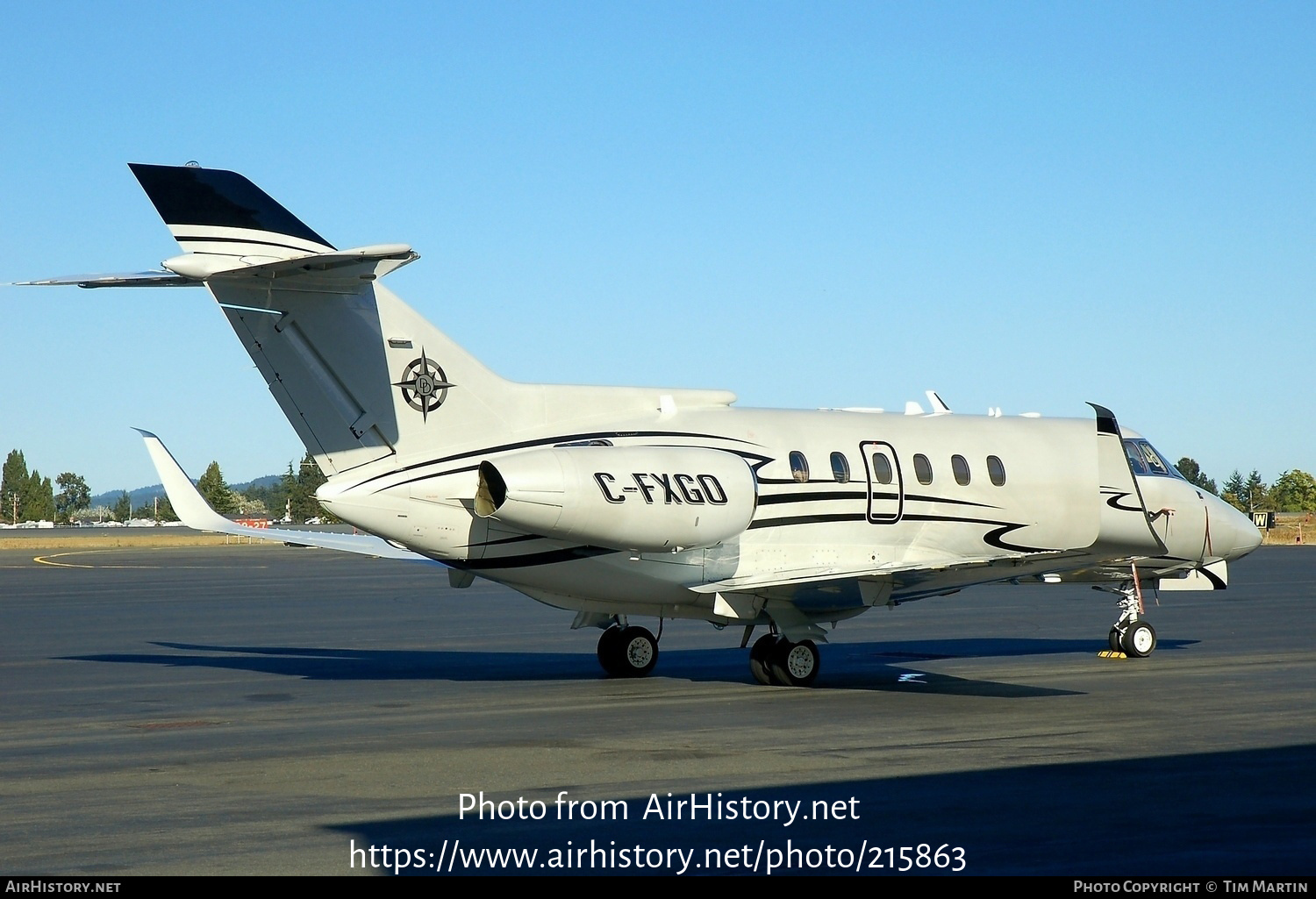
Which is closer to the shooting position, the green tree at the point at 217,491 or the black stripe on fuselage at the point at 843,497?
the black stripe on fuselage at the point at 843,497

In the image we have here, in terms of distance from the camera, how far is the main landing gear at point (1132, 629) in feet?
66.5

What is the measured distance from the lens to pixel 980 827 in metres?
8.77

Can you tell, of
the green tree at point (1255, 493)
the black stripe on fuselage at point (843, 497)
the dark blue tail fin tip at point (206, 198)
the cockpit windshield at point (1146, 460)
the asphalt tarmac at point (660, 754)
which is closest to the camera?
the asphalt tarmac at point (660, 754)

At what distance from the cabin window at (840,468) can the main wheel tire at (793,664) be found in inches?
87.1

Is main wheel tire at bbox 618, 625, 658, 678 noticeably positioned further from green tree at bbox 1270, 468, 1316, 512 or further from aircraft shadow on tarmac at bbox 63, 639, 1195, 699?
green tree at bbox 1270, 468, 1316, 512

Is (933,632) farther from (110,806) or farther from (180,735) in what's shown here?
(110,806)

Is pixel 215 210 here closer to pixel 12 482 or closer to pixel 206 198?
pixel 206 198

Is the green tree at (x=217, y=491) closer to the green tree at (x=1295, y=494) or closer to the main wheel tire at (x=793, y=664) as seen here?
the green tree at (x=1295, y=494)

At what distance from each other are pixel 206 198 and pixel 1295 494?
11643 centimetres

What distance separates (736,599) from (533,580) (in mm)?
2394

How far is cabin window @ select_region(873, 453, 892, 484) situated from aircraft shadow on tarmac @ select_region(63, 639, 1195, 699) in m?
2.47

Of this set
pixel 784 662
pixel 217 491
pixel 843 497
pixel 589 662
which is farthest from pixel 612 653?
pixel 217 491

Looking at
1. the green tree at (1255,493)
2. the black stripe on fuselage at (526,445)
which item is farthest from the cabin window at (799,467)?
the green tree at (1255,493)

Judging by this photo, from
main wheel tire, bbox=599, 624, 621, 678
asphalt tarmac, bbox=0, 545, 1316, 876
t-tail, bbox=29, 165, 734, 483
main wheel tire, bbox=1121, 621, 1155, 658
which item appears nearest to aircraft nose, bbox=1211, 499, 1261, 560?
asphalt tarmac, bbox=0, 545, 1316, 876
